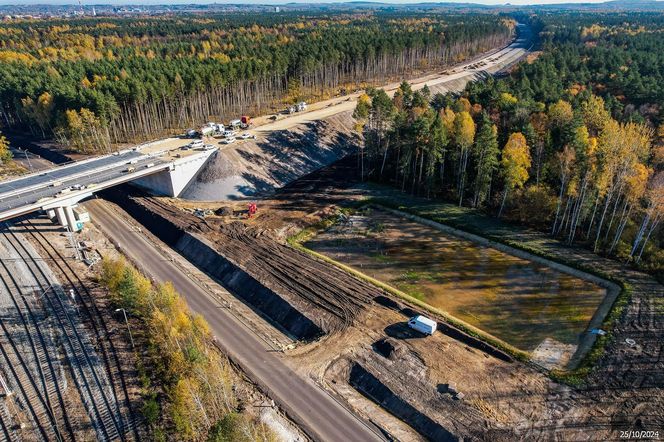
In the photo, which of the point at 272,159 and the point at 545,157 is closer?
the point at 545,157

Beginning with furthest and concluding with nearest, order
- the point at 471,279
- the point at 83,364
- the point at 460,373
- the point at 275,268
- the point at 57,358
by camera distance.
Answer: the point at 275,268, the point at 471,279, the point at 57,358, the point at 460,373, the point at 83,364

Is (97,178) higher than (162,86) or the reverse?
the reverse

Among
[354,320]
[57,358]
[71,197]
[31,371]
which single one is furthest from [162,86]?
[354,320]

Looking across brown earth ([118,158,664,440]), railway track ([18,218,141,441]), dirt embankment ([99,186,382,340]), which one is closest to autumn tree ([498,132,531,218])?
brown earth ([118,158,664,440])

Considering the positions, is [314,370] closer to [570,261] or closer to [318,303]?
[318,303]

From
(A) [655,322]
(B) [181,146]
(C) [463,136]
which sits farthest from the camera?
(B) [181,146]

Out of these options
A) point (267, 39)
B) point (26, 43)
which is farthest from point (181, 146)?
point (26, 43)

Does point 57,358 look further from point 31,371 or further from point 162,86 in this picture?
point 162,86
